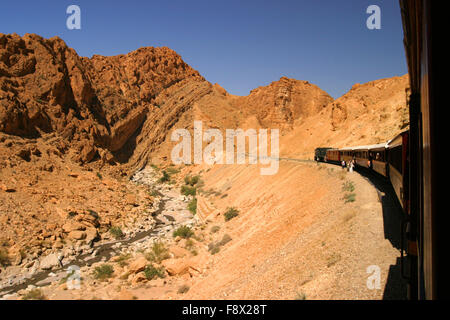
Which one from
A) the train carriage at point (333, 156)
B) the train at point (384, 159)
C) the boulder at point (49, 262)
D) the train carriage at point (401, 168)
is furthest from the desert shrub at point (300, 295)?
the train carriage at point (333, 156)

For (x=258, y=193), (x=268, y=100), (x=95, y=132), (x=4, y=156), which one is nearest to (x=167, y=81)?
(x=268, y=100)

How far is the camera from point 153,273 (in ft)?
43.2

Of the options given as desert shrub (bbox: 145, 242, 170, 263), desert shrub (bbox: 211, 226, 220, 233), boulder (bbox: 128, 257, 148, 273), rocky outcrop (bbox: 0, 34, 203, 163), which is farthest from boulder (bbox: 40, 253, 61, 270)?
rocky outcrop (bbox: 0, 34, 203, 163)

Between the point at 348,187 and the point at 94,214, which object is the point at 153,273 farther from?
the point at 94,214

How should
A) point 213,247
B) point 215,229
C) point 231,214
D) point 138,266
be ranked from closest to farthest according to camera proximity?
1. point 138,266
2. point 213,247
3. point 215,229
4. point 231,214

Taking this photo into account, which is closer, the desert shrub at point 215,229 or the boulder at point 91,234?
the desert shrub at point 215,229

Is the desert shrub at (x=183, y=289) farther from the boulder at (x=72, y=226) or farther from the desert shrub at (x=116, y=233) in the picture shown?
the boulder at (x=72, y=226)

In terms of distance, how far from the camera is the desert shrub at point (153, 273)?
13023 mm

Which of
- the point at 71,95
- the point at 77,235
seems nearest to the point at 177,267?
the point at 77,235

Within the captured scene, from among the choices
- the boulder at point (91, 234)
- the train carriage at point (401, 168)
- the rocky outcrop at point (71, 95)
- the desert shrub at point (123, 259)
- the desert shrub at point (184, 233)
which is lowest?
the desert shrub at point (123, 259)

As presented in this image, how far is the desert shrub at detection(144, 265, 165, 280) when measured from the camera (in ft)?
42.7

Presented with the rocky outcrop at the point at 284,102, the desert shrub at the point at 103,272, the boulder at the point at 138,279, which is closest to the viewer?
the boulder at the point at 138,279

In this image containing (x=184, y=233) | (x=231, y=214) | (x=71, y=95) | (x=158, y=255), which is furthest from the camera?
(x=71, y=95)
